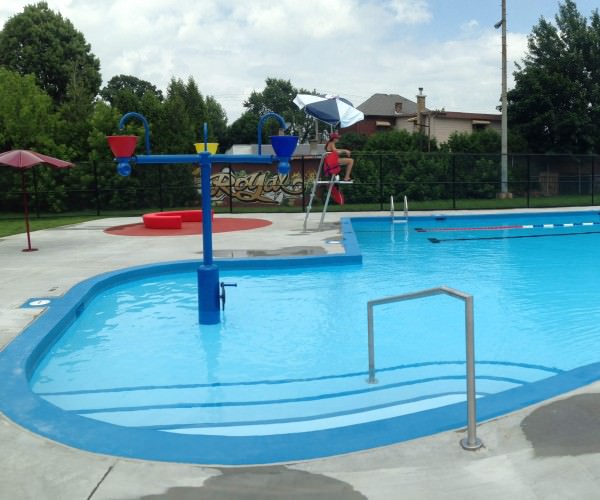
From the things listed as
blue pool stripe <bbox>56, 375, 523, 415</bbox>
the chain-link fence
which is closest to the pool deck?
blue pool stripe <bbox>56, 375, 523, 415</bbox>

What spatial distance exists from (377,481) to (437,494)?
280mm

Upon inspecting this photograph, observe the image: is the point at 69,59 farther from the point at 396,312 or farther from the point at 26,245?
the point at 396,312

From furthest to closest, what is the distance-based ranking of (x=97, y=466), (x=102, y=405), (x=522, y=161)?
(x=522, y=161), (x=102, y=405), (x=97, y=466)

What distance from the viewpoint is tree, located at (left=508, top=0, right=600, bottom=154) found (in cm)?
3238

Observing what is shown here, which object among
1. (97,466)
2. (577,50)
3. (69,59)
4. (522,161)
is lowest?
(97,466)

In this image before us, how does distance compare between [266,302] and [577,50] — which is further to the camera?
[577,50]

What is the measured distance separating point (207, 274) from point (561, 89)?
31.1 m

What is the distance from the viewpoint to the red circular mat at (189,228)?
15.8m

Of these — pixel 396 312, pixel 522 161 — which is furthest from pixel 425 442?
pixel 522 161

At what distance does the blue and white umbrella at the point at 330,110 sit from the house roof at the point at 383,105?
4367 centimetres

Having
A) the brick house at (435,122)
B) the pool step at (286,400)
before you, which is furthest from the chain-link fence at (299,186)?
the pool step at (286,400)

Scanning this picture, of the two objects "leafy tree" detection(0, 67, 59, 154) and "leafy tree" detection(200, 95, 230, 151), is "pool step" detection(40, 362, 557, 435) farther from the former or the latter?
"leafy tree" detection(200, 95, 230, 151)

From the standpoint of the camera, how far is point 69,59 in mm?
43125

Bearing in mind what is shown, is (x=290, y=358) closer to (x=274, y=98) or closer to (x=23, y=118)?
(x=23, y=118)
